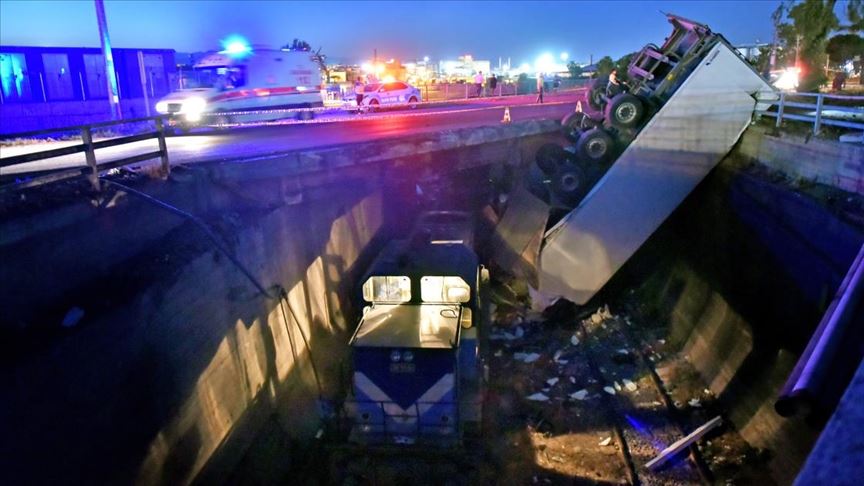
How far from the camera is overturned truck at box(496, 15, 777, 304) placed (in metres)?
11.5

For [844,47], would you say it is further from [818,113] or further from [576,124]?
[818,113]

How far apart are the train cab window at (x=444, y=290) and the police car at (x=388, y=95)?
18.4m

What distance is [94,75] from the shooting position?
26.9 meters

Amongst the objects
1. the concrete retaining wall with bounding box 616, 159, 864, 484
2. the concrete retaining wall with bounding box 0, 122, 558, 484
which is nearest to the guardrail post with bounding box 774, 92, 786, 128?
the concrete retaining wall with bounding box 616, 159, 864, 484

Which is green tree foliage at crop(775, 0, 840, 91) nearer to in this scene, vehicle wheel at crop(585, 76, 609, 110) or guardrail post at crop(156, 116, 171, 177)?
vehicle wheel at crop(585, 76, 609, 110)

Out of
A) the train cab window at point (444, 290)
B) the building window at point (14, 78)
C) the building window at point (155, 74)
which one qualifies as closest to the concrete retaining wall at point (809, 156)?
the train cab window at point (444, 290)

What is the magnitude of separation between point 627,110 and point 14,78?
2462cm

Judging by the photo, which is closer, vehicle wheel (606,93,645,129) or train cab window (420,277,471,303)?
train cab window (420,277,471,303)

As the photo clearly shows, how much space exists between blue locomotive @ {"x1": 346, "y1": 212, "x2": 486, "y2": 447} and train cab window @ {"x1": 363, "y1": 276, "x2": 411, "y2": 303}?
14 mm

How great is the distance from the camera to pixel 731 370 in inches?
358

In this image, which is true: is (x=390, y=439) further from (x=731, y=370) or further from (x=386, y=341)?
(x=731, y=370)

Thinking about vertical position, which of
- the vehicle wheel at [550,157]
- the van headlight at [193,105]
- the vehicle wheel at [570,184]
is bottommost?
the vehicle wheel at [570,184]

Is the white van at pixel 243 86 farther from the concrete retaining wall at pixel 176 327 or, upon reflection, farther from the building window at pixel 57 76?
the building window at pixel 57 76

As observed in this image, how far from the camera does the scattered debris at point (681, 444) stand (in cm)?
804
